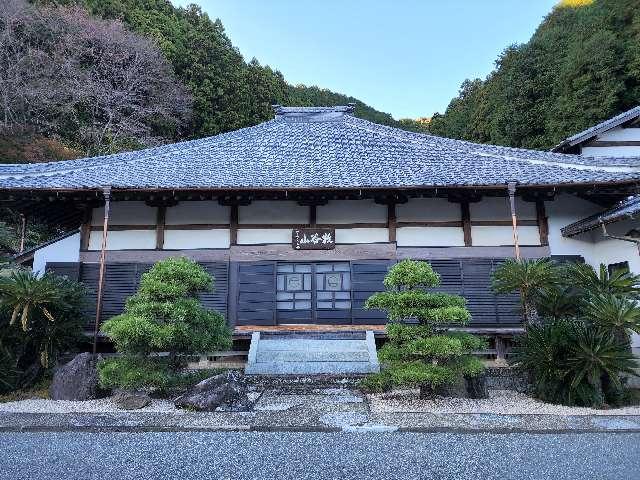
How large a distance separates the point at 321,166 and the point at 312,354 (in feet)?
16.2

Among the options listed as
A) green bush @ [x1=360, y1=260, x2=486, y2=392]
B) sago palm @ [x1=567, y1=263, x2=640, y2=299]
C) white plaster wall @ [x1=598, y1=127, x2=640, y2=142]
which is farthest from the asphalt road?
white plaster wall @ [x1=598, y1=127, x2=640, y2=142]

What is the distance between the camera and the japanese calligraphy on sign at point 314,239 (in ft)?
34.7

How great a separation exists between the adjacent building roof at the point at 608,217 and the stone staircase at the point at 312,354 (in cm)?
529

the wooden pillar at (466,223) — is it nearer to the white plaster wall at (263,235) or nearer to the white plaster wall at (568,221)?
the white plaster wall at (568,221)

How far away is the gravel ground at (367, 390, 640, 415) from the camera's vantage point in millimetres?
6164

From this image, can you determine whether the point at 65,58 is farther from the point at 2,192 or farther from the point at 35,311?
the point at 35,311

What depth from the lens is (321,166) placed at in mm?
11398

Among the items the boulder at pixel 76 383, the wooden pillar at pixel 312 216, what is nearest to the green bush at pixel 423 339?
the wooden pillar at pixel 312 216

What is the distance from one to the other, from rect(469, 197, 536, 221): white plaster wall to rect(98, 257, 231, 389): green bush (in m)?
6.81

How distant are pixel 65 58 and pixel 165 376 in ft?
79.6

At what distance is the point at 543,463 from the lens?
4.07m

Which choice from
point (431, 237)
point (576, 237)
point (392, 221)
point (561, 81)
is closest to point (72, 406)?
point (392, 221)

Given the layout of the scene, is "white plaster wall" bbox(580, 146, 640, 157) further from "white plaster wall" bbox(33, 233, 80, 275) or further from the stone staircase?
"white plaster wall" bbox(33, 233, 80, 275)

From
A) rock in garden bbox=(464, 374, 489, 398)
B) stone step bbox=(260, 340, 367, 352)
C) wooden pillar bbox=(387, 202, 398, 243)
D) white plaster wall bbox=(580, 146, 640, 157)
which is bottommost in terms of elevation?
rock in garden bbox=(464, 374, 489, 398)
